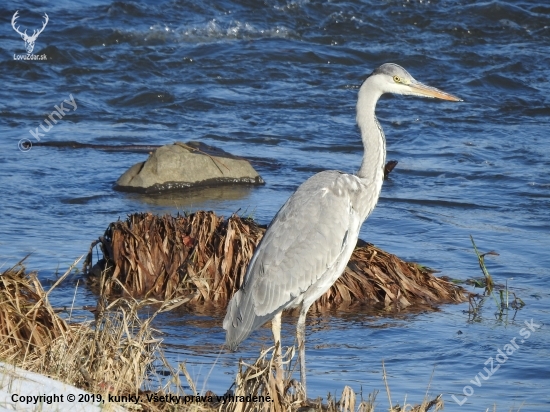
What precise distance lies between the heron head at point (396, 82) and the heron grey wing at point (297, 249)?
3.33 ft

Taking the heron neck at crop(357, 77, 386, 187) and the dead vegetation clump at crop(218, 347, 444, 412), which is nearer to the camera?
the dead vegetation clump at crop(218, 347, 444, 412)

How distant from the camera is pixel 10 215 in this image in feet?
30.5

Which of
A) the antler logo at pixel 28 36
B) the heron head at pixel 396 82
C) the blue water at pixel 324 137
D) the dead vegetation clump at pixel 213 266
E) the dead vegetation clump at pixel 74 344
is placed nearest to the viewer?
the dead vegetation clump at pixel 74 344

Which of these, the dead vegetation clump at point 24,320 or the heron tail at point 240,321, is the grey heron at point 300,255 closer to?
the heron tail at point 240,321

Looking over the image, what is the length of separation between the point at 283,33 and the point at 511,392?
44.7ft

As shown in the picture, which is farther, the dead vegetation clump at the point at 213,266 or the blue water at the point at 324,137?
the dead vegetation clump at the point at 213,266

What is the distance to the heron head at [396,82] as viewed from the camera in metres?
6.55

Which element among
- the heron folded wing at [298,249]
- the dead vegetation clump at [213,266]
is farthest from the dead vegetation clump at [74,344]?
the dead vegetation clump at [213,266]

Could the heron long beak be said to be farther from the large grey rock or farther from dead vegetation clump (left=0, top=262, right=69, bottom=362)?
the large grey rock
